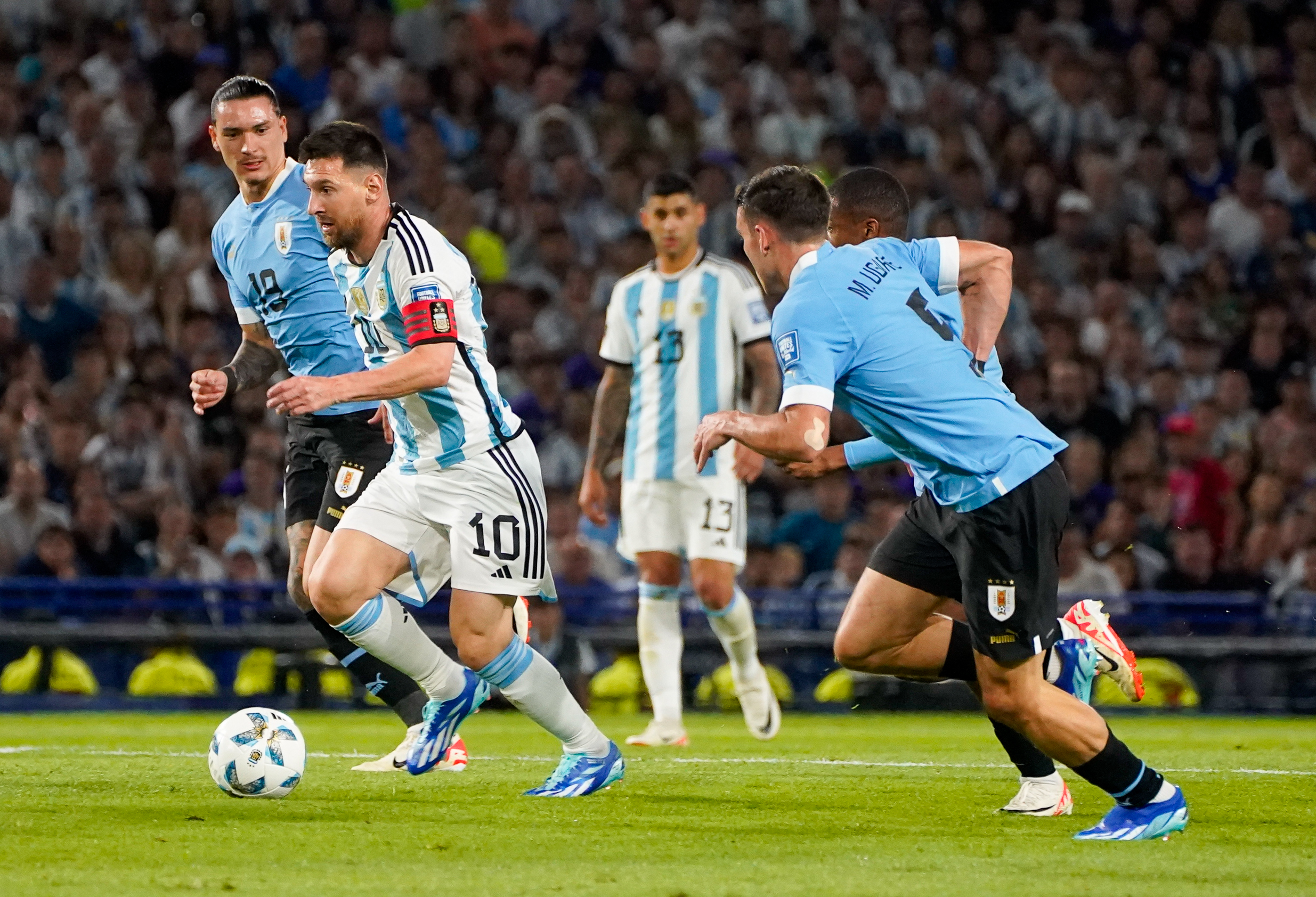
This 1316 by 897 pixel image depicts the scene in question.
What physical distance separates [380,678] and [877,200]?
297cm

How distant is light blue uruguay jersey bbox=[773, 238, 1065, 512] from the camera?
19.2ft

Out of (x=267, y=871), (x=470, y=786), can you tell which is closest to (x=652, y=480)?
(x=470, y=786)

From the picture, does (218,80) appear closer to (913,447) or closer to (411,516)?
(411,516)

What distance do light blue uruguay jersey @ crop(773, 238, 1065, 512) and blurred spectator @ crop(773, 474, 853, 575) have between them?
744 cm

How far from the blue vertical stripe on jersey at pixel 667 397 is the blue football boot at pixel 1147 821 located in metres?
4.70

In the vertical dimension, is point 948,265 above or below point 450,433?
above

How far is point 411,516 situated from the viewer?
7.05m

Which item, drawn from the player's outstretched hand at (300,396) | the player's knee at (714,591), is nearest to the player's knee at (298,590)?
the player's outstretched hand at (300,396)

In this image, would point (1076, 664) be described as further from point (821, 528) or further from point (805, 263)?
point (821, 528)

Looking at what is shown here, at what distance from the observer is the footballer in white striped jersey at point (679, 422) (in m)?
10.1

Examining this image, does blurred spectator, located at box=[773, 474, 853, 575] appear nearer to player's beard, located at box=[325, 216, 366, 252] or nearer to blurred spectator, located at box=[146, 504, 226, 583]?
blurred spectator, located at box=[146, 504, 226, 583]

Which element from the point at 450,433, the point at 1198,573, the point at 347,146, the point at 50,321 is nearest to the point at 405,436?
the point at 450,433

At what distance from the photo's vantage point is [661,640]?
Answer: 10195 millimetres

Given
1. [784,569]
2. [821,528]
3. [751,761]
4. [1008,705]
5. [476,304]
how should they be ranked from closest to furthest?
A: [1008,705]
[476,304]
[751,761]
[784,569]
[821,528]
